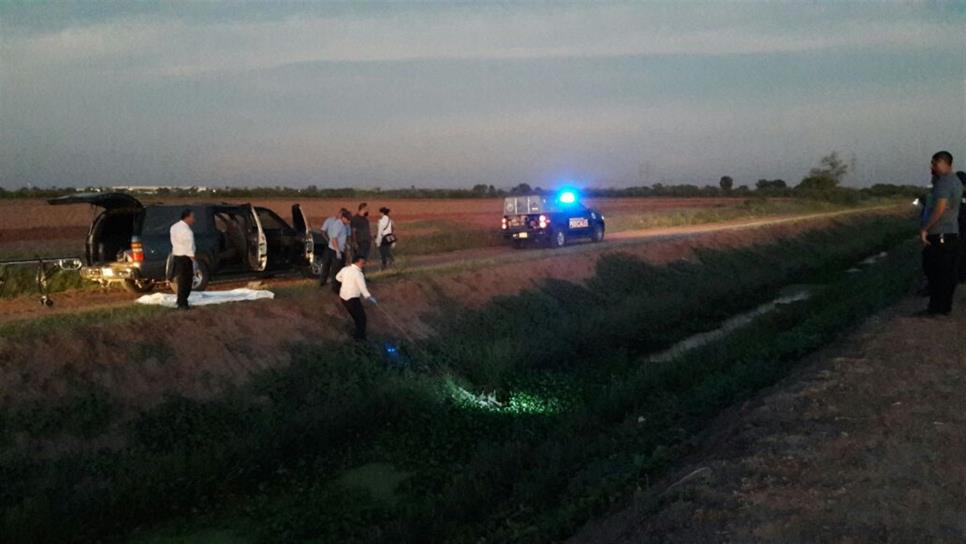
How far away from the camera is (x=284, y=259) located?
1897 centimetres

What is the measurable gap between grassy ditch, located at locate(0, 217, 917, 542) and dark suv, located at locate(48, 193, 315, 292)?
3.77 meters

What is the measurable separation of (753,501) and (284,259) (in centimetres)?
1452

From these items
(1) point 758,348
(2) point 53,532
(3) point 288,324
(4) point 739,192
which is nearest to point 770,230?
(1) point 758,348

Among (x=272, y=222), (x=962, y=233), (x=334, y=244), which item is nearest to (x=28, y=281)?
(x=272, y=222)

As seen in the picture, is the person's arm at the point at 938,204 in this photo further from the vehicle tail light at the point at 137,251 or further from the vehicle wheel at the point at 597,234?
the vehicle wheel at the point at 597,234

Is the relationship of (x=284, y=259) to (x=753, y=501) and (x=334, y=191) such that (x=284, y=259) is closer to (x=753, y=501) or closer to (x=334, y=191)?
(x=753, y=501)

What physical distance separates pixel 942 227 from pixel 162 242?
511 inches

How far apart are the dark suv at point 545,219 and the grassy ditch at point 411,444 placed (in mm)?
13493

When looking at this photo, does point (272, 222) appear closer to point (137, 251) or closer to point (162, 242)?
point (162, 242)

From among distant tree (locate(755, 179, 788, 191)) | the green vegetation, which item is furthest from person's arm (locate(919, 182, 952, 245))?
distant tree (locate(755, 179, 788, 191))

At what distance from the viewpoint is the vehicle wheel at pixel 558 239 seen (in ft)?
108

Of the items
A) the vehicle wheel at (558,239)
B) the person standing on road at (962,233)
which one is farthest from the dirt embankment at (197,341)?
the vehicle wheel at (558,239)

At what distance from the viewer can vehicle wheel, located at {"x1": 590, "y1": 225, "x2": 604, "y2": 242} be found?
119 feet

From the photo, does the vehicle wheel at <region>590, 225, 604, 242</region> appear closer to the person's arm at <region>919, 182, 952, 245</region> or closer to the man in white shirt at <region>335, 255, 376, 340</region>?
the man in white shirt at <region>335, 255, 376, 340</region>
